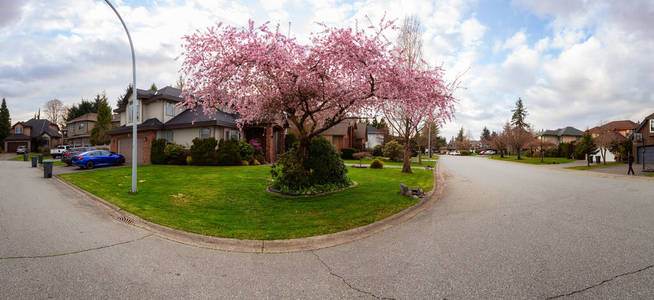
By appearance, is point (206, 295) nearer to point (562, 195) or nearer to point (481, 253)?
point (481, 253)

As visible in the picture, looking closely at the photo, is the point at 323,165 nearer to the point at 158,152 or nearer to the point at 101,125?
the point at 158,152

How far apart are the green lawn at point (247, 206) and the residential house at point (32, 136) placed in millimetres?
55574

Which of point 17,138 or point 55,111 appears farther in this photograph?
point 55,111

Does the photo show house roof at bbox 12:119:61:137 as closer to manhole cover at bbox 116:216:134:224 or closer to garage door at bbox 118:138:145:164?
garage door at bbox 118:138:145:164

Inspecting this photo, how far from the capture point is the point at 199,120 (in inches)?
818

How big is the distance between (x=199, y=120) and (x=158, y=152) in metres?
3.96

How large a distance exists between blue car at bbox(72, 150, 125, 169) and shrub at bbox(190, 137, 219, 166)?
23.5 ft

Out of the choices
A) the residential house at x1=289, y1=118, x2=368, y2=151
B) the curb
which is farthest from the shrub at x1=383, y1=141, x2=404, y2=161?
the curb

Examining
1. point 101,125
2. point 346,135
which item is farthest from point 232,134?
point 101,125

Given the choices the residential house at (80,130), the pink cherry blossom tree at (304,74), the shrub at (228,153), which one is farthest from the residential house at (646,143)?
the residential house at (80,130)

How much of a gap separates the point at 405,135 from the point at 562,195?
32.7 ft

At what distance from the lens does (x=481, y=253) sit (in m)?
4.46

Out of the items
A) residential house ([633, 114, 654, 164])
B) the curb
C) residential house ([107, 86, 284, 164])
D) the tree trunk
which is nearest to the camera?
the curb

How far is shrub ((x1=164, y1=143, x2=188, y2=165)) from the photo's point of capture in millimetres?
19859
